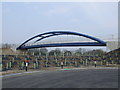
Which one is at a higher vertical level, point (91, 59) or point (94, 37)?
point (94, 37)

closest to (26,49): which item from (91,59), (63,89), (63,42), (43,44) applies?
(43,44)

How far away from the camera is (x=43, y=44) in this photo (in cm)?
5759

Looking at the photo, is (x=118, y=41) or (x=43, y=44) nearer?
(x=118, y=41)

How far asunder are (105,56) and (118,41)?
20.2 ft

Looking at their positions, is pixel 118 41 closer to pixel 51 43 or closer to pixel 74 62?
pixel 74 62

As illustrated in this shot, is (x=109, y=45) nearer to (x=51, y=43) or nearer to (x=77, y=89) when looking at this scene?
(x=51, y=43)

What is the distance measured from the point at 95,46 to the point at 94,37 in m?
3.75

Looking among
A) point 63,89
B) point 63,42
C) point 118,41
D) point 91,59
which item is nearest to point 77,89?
point 63,89

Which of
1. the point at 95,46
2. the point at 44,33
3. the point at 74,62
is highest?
the point at 44,33

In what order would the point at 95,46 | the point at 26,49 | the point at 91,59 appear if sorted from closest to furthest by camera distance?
the point at 91,59
the point at 95,46
the point at 26,49

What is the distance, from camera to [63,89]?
8.18 meters

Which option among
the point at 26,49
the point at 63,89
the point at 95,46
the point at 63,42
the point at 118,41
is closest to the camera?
the point at 63,89

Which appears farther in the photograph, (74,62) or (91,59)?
(91,59)

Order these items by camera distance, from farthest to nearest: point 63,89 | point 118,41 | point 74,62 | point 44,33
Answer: point 44,33
point 118,41
point 74,62
point 63,89
